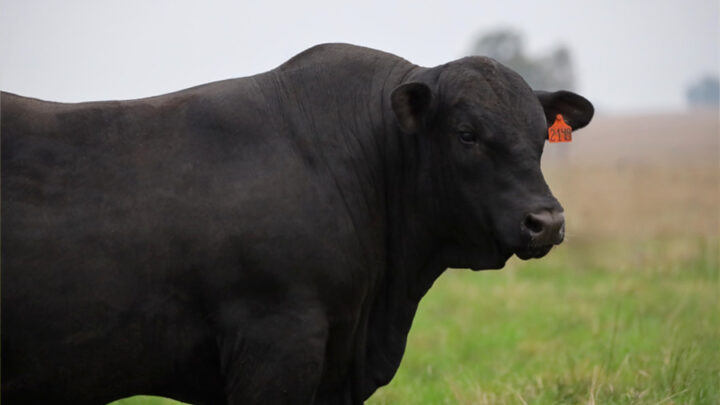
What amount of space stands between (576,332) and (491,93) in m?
5.78

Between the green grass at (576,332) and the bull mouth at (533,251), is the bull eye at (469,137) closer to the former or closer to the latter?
the bull mouth at (533,251)

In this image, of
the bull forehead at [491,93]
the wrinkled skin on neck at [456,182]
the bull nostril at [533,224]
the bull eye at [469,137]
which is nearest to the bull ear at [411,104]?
the wrinkled skin on neck at [456,182]

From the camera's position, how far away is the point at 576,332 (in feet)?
31.2

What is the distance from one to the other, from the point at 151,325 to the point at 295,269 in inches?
25.2

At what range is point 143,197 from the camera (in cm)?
399

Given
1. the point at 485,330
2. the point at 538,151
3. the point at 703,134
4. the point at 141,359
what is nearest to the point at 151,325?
the point at 141,359

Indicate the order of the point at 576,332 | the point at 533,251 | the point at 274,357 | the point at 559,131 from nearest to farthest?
the point at 274,357 → the point at 533,251 → the point at 559,131 → the point at 576,332

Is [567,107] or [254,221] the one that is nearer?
[254,221]

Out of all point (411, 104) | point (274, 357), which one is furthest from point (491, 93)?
point (274, 357)

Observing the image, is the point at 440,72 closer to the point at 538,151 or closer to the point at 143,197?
the point at 538,151

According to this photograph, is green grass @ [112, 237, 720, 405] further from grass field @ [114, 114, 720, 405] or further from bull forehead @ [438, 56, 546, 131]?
bull forehead @ [438, 56, 546, 131]

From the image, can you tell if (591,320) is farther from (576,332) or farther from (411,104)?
(411,104)

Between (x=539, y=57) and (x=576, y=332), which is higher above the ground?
(x=576, y=332)

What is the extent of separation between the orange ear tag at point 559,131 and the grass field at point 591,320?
54cm
